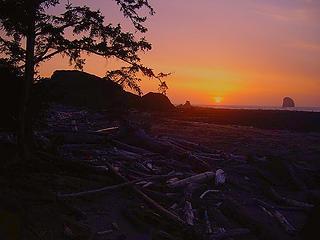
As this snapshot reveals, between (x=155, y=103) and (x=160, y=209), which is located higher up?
(x=155, y=103)

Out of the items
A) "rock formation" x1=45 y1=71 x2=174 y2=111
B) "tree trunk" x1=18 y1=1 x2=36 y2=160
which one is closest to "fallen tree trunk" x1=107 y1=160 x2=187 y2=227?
"tree trunk" x1=18 y1=1 x2=36 y2=160

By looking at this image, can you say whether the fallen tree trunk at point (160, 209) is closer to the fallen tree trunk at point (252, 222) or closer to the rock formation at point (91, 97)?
the fallen tree trunk at point (252, 222)

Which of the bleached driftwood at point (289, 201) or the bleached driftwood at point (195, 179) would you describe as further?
the bleached driftwood at point (289, 201)

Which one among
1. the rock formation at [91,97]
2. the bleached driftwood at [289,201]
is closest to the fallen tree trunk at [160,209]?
the bleached driftwood at [289,201]

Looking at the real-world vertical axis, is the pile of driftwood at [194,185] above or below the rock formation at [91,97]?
below

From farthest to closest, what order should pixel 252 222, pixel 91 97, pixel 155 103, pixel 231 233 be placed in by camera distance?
1. pixel 155 103
2. pixel 91 97
3. pixel 252 222
4. pixel 231 233

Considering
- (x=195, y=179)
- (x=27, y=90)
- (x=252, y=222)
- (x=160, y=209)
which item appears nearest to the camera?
(x=160, y=209)

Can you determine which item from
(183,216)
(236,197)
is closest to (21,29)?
(183,216)

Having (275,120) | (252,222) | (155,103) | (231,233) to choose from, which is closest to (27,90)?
(231,233)

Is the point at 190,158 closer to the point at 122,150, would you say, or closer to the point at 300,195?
the point at 122,150

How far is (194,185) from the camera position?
12688 millimetres

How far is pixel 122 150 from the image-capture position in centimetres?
1617

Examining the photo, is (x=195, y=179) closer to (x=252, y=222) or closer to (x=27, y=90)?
(x=252, y=222)

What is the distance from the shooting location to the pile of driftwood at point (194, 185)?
399 inches
